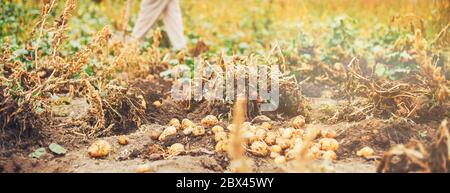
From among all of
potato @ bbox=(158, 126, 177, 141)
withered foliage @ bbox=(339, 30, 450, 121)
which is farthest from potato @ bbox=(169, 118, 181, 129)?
withered foliage @ bbox=(339, 30, 450, 121)

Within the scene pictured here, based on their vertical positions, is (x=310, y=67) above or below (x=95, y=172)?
above

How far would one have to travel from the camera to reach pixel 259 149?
3.29 metres

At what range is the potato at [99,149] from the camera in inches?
129

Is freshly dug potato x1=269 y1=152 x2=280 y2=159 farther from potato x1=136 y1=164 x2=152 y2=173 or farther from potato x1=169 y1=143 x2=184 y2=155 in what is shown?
potato x1=136 y1=164 x2=152 y2=173

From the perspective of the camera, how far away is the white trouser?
5688 millimetres

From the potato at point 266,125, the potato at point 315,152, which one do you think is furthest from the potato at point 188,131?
the potato at point 315,152

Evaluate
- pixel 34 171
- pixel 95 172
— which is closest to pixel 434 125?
pixel 95 172

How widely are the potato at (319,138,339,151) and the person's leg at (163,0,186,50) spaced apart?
2.80 metres
